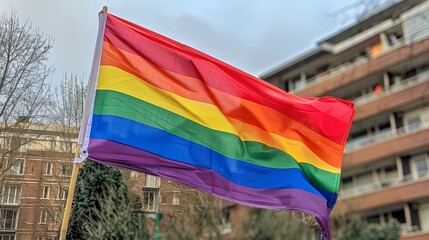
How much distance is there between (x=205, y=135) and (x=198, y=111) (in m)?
0.35

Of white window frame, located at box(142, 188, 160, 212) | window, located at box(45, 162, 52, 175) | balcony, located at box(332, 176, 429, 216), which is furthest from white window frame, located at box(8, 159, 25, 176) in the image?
balcony, located at box(332, 176, 429, 216)

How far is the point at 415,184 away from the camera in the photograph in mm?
26328

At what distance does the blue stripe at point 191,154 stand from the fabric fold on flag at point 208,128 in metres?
0.01

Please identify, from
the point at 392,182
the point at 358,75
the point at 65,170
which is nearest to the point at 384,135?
the point at 392,182

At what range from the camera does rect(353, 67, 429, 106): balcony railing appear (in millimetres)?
27156

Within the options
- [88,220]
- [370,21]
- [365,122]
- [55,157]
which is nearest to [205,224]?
[370,21]

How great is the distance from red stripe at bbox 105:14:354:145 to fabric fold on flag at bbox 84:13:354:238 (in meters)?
0.01

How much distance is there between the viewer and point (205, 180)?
7.43 m

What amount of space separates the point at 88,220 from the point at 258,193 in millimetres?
2240

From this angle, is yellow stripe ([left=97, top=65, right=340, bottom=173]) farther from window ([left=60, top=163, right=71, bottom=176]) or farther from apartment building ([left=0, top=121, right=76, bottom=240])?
window ([left=60, top=163, right=71, bottom=176])

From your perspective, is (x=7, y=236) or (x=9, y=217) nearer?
(x=7, y=236)

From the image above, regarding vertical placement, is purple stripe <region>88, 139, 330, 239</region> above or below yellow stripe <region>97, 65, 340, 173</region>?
below

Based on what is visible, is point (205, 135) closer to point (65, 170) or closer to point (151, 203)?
point (151, 203)

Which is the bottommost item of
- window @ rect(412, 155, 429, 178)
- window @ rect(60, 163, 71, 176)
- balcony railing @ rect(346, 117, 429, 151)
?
window @ rect(60, 163, 71, 176)
